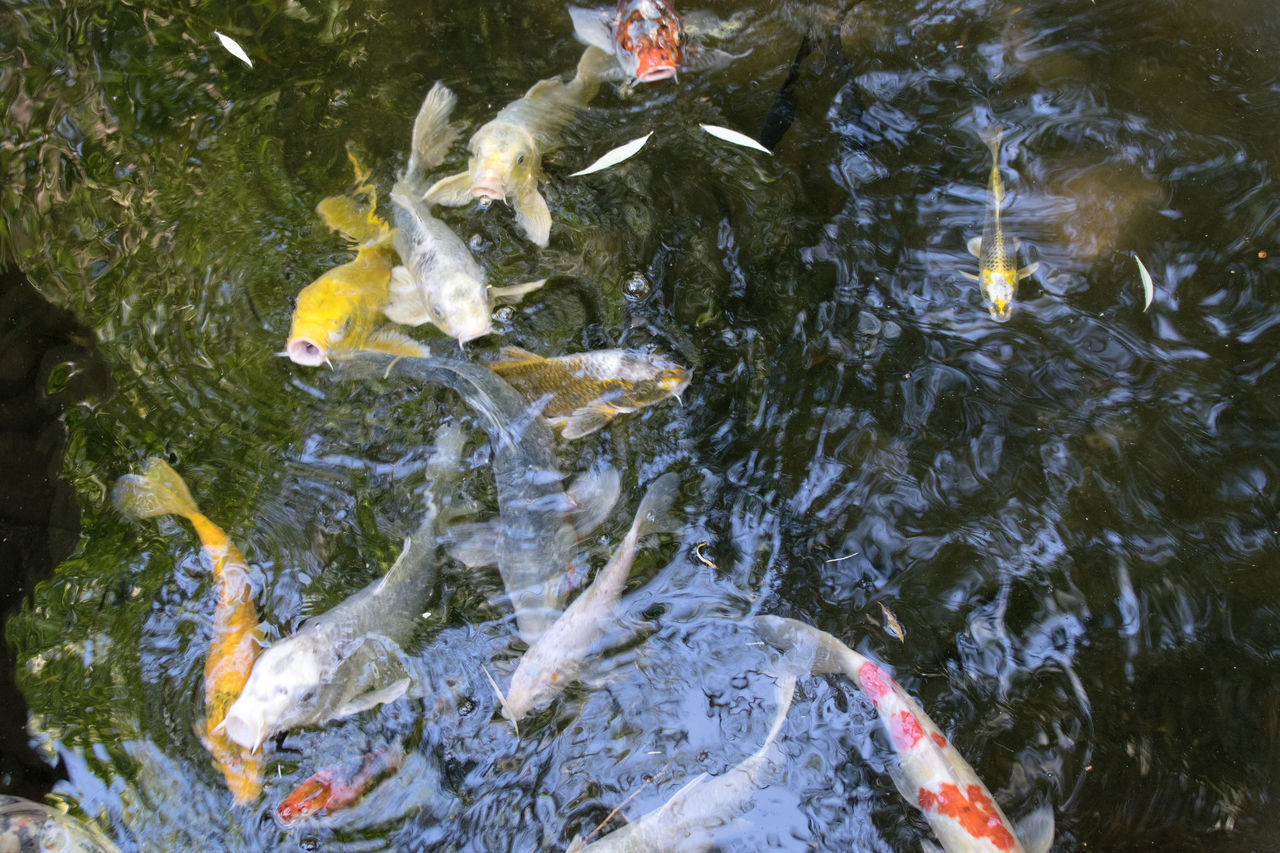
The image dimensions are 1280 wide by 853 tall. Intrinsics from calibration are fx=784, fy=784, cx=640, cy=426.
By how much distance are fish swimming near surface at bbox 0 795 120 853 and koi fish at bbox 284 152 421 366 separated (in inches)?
83.5

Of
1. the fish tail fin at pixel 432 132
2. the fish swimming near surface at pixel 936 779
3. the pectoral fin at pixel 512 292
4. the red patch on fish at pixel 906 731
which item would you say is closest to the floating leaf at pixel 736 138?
the pectoral fin at pixel 512 292

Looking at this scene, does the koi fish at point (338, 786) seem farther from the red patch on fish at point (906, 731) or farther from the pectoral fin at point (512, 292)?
the pectoral fin at point (512, 292)

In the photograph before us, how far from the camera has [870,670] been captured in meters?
3.24

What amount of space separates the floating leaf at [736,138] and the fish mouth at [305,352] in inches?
100

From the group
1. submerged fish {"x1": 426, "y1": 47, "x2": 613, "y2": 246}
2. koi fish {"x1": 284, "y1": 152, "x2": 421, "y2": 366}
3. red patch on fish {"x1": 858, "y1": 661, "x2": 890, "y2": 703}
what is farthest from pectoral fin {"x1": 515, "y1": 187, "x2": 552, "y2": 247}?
red patch on fish {"x1": 858, "y1": 661, "x2": 890, "y2": 703}

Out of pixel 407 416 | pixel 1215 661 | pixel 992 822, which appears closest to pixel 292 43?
pixel 407 416

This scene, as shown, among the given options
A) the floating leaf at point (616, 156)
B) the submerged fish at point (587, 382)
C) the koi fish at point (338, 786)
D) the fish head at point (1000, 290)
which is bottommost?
the koi fish at point (338, 786)

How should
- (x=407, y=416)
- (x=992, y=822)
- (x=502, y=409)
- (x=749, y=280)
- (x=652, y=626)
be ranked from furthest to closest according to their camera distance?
(x=749, y=280), (x=407, y=416), (x=502, y=409), (x=652, y=626), (x=992, y=822)

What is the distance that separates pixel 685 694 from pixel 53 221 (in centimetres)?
455

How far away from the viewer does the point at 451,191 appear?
434cm

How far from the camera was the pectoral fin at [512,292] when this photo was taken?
408 centimetres

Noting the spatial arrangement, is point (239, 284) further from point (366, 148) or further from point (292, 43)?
point (292, 43)

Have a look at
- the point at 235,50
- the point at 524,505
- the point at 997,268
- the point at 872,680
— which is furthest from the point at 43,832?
the point at 997,268

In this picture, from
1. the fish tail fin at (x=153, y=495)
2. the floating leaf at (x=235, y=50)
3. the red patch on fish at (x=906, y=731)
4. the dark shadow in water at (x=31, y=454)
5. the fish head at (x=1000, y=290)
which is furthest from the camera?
the floating leaf at (x=235, y=50)
